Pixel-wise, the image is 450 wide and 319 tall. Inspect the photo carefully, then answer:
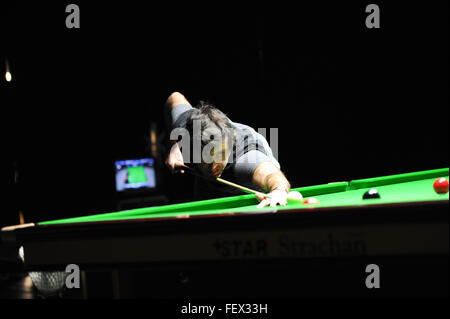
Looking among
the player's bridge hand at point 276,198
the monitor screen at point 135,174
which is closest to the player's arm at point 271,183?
the player's bridge hand at point 276,198

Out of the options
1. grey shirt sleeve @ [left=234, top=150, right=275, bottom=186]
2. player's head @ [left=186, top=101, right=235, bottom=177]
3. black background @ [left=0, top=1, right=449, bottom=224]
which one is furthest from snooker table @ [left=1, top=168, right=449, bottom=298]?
black background @ [left=0, top=1, right=449, bottom=224]

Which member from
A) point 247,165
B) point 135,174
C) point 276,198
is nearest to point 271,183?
point 276,198

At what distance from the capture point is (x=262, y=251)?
1.43m

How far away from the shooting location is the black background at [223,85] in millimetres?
4984

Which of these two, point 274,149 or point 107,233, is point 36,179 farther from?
point 107,233

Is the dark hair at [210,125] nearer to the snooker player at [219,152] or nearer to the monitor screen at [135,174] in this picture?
the snooker player at [219,152]

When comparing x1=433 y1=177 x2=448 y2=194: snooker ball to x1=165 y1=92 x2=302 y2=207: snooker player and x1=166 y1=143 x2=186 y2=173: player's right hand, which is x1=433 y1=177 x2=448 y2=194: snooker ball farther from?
x1=166 y1=143 x2=186 y2=173: player's right hand

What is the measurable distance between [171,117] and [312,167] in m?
2.79

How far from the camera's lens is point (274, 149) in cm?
568

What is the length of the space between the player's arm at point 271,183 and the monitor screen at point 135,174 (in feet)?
12.4

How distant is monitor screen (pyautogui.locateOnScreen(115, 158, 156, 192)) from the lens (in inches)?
235

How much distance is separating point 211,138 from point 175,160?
330 mm

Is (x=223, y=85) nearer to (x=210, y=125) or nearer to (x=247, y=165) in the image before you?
(x=210, y=125)
